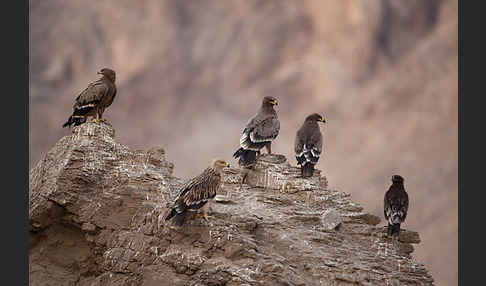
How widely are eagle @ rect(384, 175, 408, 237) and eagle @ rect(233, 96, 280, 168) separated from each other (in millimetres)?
3181

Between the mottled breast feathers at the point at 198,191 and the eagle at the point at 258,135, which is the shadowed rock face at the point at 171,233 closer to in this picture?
the mottled breast feathers at the point at 198,191

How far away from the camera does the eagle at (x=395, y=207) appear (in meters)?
15.4

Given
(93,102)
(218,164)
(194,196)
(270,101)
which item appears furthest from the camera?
(270,101)

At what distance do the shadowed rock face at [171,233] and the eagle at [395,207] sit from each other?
252 mm

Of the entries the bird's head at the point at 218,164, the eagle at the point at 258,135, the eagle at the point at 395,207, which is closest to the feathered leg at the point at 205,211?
the bird's head at the point at 218,164

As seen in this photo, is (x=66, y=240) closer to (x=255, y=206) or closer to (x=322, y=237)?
(x=255, y=206)

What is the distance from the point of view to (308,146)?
666 inches

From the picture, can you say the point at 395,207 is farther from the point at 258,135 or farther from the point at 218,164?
the point at 218,164

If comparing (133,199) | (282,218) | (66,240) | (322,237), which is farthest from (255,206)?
(66,240)

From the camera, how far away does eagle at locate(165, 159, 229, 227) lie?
12.6 meters

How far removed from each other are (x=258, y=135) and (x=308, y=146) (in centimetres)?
128

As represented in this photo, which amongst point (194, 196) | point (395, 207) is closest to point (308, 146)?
point (395, 207)

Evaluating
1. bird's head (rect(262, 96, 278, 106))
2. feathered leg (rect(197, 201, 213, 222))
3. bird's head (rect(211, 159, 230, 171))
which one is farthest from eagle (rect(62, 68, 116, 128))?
bird's head (rect(262, 96, 278, 106))

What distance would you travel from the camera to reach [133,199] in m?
13.8
